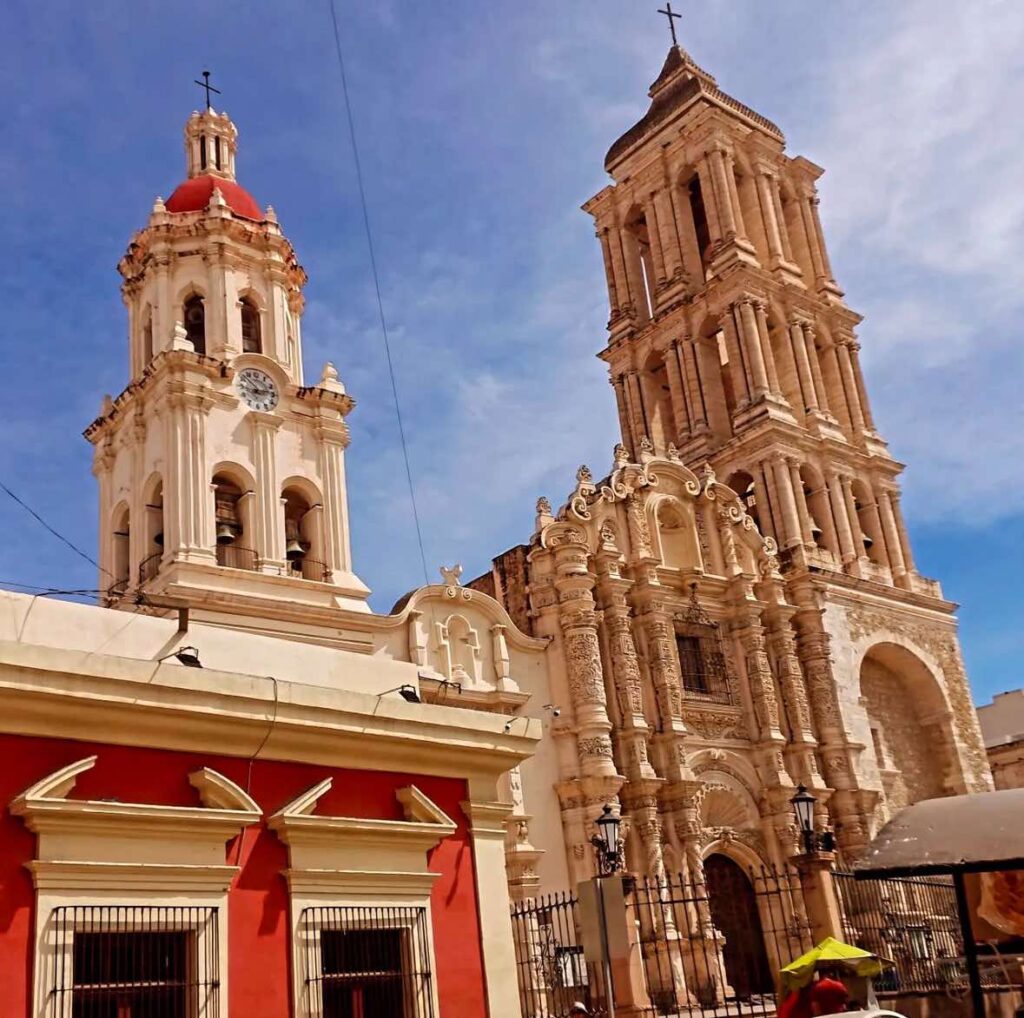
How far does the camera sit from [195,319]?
24.0 m

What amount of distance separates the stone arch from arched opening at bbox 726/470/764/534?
2816 mm

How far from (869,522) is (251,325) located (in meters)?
16.2

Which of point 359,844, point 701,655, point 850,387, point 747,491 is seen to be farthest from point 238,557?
point 850,387

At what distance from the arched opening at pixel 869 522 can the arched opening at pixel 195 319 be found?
54.0 feet

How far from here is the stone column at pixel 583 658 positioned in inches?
881

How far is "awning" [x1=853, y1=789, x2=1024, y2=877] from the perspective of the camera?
8422 mm

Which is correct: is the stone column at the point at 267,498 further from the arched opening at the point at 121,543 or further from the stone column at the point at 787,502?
the stone column at the point at 787,502

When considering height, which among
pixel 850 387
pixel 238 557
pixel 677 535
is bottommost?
pixel 238 557

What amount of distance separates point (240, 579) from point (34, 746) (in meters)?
12.0

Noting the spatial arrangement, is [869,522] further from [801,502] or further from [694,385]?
[694,385]

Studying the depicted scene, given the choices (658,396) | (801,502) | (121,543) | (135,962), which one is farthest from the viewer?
(658,396)

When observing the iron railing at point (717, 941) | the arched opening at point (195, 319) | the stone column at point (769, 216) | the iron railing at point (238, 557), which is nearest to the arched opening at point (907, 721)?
the iron railing at point (717, 941)

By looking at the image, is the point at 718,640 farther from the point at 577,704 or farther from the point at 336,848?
the point at 336,848

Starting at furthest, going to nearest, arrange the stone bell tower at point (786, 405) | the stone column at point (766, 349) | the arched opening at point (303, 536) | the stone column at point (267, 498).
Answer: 1. the stone column at point (766, 349)
2. the stone bell tower at point (786, 405)
3. the arched opening at point (303, 536)
4. the stone column at point (267, 498)
